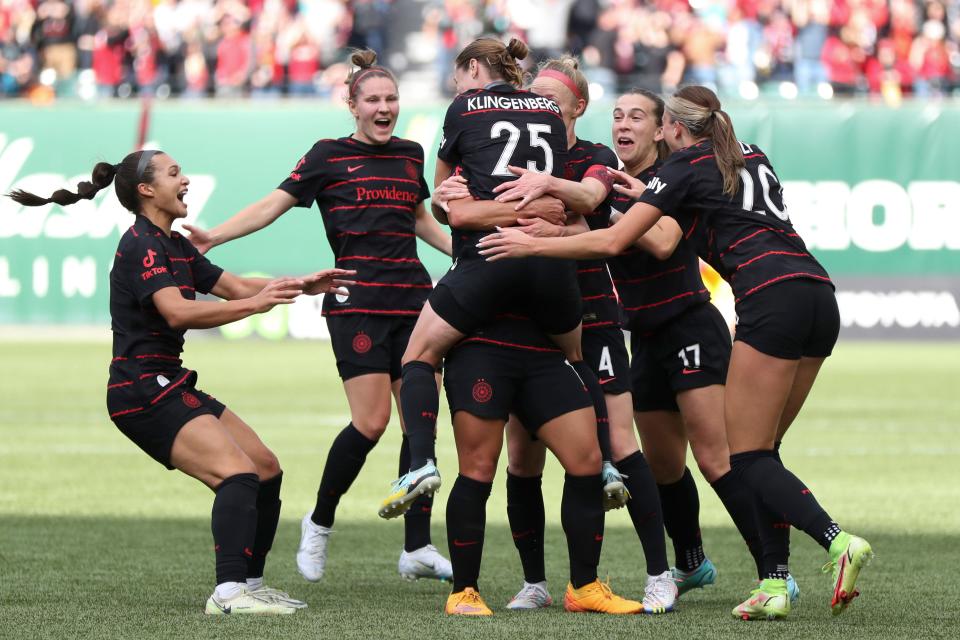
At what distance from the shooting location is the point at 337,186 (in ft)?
24.6

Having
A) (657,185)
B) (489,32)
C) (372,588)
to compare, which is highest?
(489,32)

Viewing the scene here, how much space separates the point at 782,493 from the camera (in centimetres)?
580

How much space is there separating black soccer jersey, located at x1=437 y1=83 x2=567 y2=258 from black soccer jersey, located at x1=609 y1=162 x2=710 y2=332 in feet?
2.08

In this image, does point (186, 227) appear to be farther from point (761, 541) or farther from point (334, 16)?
point (334, 16)

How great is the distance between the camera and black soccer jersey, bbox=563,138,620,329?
255 inches

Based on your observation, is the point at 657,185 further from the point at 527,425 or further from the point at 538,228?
the point at 527,425

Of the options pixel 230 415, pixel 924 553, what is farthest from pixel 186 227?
pixel 924 553

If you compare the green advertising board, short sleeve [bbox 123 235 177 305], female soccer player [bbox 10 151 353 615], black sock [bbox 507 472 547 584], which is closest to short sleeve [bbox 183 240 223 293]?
female soccer player [bbox 10 151 353 615]

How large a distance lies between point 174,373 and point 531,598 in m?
1.68

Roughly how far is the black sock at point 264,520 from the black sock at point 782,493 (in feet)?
6.30

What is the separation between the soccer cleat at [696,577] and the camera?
6.75m

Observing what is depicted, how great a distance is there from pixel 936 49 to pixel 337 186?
17752 millimetres

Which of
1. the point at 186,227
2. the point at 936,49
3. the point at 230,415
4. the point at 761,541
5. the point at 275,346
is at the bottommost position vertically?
the point at 275,346

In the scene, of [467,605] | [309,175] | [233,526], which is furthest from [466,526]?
[309,175]
